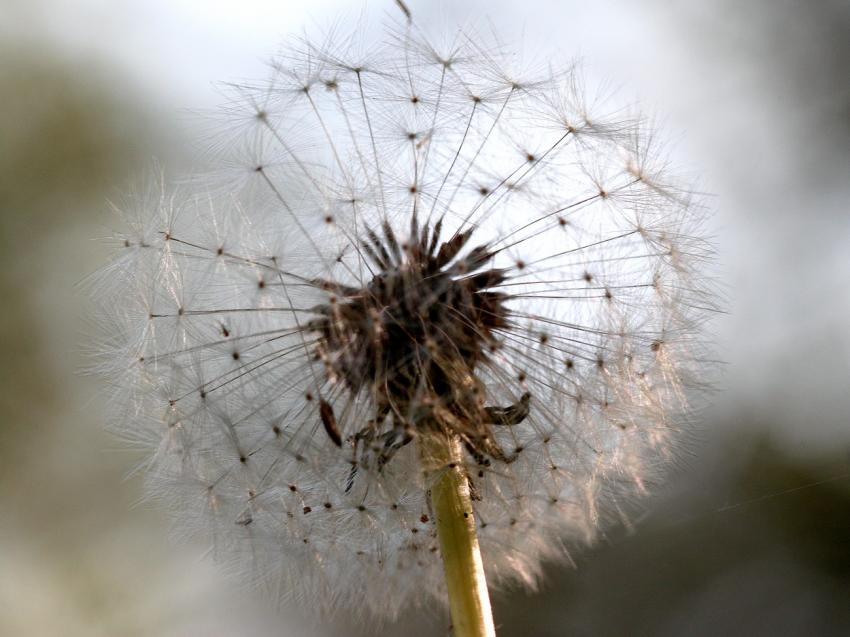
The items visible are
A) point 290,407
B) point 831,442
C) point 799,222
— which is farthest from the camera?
point 799,222

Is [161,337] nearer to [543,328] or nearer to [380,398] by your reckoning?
[380,398]

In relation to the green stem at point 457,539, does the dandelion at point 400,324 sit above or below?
above

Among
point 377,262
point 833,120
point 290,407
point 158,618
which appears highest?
point 833,120

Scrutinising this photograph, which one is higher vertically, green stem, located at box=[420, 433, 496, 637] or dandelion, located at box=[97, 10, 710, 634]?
dandelion, located at box=[97, 10, 710, 634]

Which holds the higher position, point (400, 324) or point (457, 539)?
point (400, 324)

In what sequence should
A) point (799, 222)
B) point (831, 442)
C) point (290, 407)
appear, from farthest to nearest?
point (799, 222)
point (831, 442)
point (290, 407)

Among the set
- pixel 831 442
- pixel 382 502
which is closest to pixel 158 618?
pixel 382 502
